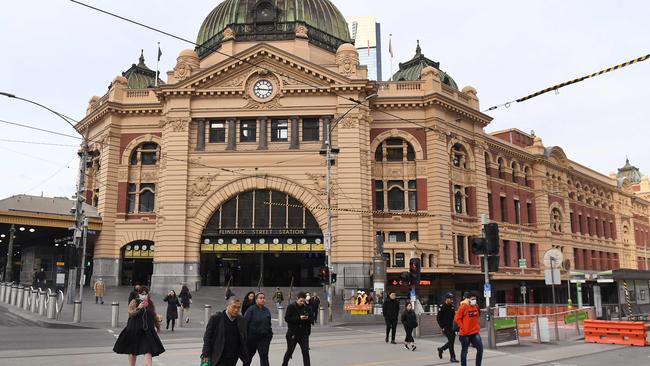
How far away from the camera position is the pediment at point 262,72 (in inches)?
1716

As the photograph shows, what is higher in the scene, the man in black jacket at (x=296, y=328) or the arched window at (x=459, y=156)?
the arched window at (x=459, y=156)

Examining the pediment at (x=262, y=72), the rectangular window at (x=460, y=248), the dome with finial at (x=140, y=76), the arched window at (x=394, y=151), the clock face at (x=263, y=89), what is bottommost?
the rectangular window at (x=460, y=248)

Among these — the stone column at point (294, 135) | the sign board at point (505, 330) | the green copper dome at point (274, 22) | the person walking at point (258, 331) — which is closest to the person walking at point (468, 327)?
the person walking at point (258, 331)

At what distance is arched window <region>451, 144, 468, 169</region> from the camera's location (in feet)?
156

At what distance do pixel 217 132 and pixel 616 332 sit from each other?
106 ft

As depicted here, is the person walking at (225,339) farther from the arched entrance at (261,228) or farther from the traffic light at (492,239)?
the arched entrance at (261,228)

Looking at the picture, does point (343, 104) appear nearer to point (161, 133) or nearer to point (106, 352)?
point (161, 133)

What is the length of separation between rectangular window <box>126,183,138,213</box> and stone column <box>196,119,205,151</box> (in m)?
7.53

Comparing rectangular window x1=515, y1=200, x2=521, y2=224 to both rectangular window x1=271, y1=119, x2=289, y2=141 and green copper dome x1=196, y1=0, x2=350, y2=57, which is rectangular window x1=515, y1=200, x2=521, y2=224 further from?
rectangular window x1=271, y1=119, x2=289, y2=141

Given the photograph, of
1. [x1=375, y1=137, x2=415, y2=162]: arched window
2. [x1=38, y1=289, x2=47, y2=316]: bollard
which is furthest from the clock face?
[x1=38, y1=289, x2=47, y2=316]: bollard

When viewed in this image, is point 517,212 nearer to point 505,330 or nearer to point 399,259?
point 399,259

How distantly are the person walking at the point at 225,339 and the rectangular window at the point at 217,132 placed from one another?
3639 centimetres

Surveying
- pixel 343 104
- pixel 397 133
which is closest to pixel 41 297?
pixel 343 104

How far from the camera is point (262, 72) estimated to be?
44219mm
